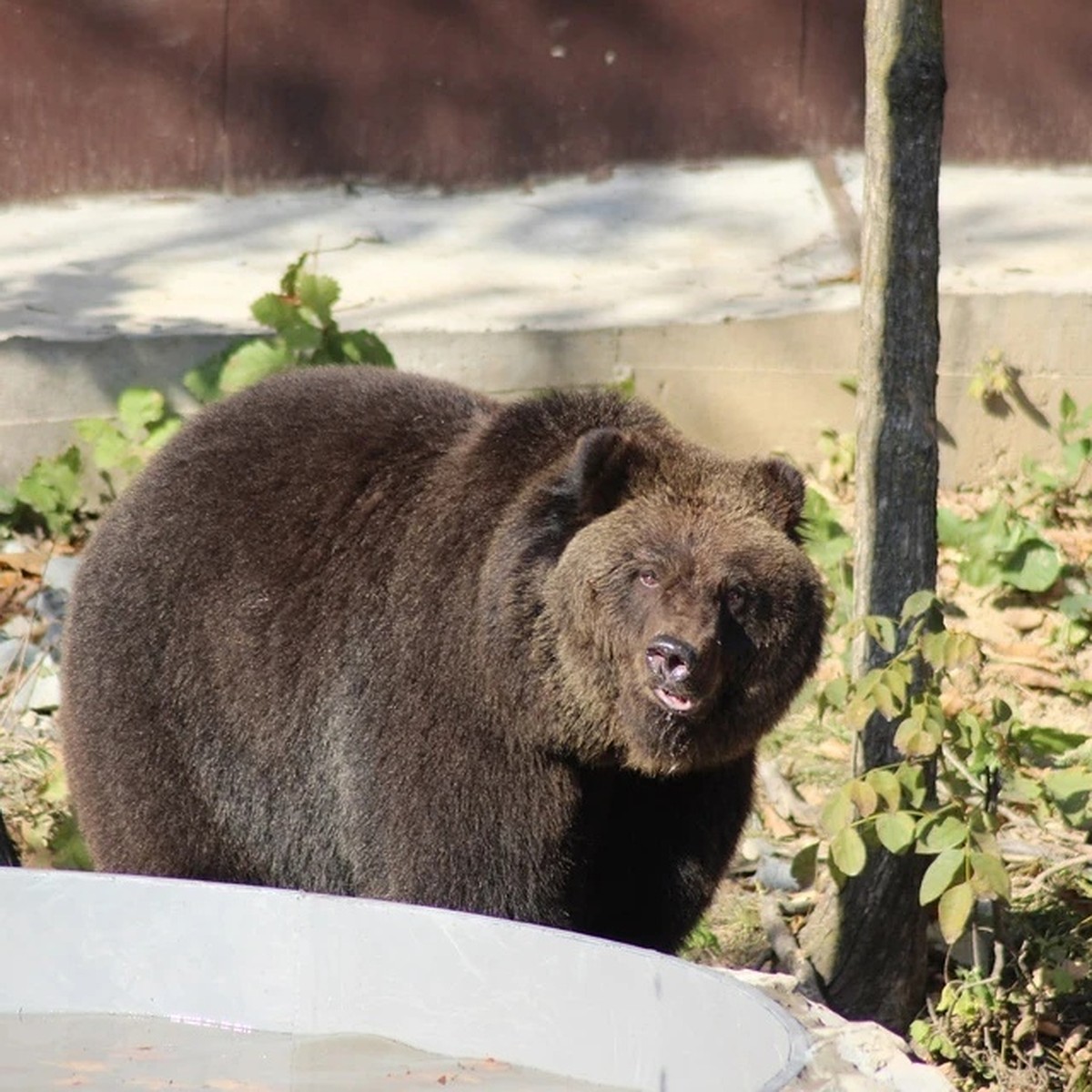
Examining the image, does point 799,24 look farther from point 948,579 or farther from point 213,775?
point 213,775

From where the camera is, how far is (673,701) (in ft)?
14.5

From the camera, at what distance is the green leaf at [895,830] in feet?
15.8

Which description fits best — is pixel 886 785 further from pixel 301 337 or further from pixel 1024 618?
pixel 301 337

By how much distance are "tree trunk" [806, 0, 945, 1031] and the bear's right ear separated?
0.93 meters

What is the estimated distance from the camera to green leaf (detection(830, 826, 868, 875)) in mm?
4707

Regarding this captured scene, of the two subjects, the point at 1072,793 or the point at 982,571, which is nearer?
the point at 1072,793

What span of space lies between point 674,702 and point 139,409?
4.01 metres

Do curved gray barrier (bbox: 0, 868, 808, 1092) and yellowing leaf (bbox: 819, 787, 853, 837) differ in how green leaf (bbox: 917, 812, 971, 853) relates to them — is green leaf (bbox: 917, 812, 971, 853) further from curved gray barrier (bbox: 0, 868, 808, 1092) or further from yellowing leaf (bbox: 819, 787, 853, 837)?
curved gray barrier (bbox: 0, 868, 808, 1092)

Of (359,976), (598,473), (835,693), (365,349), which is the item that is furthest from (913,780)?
(365,349)

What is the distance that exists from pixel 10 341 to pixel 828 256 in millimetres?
3997

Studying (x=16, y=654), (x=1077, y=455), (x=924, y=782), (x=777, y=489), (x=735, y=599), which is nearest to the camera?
(x=735, y=599)

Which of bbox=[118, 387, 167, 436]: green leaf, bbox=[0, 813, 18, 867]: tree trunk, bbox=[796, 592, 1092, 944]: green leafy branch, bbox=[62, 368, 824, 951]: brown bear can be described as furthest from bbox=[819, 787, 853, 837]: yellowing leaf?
bbox=[118, 387, 167, 436]: green leaf

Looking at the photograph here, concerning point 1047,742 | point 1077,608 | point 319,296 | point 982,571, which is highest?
point 319,296

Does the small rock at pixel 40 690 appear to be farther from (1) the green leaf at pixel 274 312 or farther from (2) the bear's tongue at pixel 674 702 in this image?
(2) the bear's tongue at pixel 674 702
